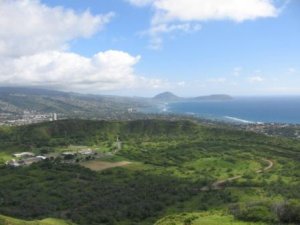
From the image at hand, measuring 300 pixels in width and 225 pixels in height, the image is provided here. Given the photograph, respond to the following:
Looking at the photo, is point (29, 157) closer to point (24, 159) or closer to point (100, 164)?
point (24, 159)

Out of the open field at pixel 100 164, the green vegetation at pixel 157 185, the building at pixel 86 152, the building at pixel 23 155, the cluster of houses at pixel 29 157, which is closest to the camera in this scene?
the green vegetation at pixel 157 185

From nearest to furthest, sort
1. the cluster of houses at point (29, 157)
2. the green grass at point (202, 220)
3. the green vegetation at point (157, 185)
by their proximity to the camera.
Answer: the green grass at point (202, 220) → the green vegetation at point (157, 185) → the cluster of houses at point (29, 157)

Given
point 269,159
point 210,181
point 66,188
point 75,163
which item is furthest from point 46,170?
point 269,159

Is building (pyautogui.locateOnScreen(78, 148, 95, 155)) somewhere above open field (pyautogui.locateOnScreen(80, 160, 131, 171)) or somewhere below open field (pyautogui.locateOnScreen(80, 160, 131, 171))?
above

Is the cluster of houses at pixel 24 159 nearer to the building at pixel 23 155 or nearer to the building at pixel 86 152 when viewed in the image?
the building at pixel 23 155

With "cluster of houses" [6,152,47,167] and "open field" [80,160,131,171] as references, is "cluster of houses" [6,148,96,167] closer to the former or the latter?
"cluster of houses" [6,152,47,167]

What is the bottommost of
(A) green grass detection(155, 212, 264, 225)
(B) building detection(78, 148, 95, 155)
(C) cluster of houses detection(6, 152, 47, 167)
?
(C) cluster of houses detection(6, 152, 47, 167)

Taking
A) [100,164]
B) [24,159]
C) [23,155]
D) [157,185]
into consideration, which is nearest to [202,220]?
[157,185]

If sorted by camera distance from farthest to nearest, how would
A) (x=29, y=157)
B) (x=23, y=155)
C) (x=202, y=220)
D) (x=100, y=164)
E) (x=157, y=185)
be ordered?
1. (x=23, y=155)
2. (x=29, y=157)
3. (x=100, y=164)
4. (x=157, y=185)
5. (x=202, y=220)

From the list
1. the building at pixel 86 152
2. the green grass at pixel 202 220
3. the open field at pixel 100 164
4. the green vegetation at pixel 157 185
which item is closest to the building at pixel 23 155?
the green vegetation at pixel 157 185

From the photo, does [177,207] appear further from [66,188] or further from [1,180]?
[1,180]

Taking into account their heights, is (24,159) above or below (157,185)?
below

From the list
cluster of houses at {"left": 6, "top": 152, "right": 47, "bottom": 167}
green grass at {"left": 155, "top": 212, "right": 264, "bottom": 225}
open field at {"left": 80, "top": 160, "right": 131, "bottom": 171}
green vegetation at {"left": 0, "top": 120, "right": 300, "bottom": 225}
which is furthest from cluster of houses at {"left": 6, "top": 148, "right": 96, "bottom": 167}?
green grass at {"left": 155, "top": 212, "right": 264, "bottom": 225}

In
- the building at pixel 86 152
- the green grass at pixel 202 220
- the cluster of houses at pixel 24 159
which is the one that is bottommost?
the cluster of houses at pixel 24 159
